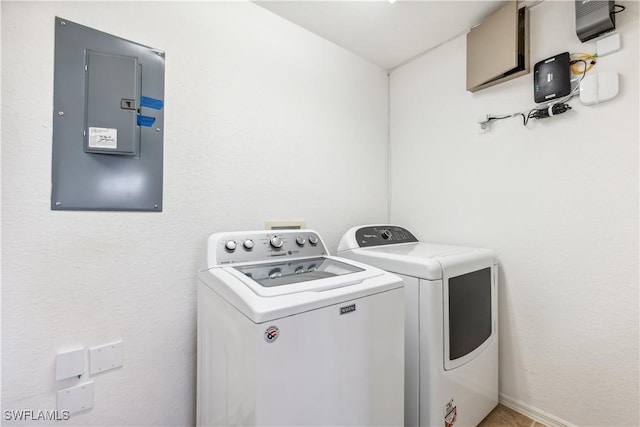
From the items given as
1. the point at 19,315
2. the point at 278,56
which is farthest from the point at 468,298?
the point at 19,315

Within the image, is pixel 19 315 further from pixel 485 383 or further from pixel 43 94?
pixel 485 383

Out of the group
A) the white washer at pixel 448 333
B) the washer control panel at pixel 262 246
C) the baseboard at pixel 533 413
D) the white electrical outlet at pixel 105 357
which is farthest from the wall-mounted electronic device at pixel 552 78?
the white electrical outlet at pixel 105 357

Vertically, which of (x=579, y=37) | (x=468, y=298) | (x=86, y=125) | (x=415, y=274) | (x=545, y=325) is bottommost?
(x=545, y=325)

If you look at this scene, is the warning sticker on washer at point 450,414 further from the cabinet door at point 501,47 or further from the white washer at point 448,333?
the cabinet door at point 501,47

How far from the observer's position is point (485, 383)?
1.41m

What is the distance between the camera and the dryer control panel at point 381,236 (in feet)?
5.38

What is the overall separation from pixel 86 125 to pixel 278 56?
3.42 ft

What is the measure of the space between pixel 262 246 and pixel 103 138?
0.76m

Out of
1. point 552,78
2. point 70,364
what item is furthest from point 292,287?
point 552,78

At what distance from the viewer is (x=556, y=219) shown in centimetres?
135

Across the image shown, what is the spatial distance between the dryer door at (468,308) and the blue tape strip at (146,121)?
141cm

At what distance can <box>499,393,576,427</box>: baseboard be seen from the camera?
4.37 ft

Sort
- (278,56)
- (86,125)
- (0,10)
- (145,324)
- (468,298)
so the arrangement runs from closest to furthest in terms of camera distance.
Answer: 1. (0,10)
2. (86,125)
3. (145,324)
4. (468,298)
5. (278,56)

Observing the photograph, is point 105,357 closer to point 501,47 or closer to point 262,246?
point 262,246
